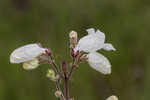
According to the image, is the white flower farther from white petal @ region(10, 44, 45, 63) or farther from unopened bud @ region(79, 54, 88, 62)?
white petal @ region(10, 44, 45, 63)

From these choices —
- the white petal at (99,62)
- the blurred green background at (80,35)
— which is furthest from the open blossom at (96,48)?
the blurred green background at (80,35)

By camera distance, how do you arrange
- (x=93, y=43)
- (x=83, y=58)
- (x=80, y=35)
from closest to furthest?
1. (x=93, y=43)
2. (x=83, y=58)
3. (x=80, y=35)

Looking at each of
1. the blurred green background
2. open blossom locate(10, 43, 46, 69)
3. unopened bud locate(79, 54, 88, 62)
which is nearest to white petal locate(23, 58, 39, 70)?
open blossom locate(10, 43, 46, 69)

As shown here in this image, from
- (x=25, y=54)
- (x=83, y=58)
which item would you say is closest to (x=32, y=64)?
(x=25, y=54)

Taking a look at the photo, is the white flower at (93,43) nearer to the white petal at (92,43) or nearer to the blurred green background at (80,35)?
the white petal at (92,43)

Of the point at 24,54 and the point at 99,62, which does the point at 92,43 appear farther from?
the point at 24,54
